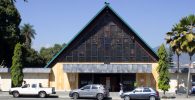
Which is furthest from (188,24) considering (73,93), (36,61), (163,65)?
(36,61)

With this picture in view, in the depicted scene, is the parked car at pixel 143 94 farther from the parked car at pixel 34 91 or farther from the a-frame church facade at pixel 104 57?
the a-frame church facade at pixel 104 57

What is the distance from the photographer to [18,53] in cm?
4372

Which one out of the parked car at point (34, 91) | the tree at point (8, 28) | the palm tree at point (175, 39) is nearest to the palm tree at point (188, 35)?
the palm tree at point (175, 39)

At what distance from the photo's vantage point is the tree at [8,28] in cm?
5522

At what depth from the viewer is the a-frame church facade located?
47312 mm

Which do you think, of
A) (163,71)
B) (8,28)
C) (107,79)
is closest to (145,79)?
(107,79)

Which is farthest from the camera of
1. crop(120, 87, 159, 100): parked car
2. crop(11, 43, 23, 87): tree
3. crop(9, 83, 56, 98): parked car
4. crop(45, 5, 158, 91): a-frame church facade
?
crop(45, 5, 158, 91): a-frame church facade

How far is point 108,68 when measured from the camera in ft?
154

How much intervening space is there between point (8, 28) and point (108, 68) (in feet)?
57.8

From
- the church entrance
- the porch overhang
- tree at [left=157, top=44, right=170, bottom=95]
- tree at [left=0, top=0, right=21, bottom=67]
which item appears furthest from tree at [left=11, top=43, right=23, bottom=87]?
tree at [left=157, top=44, right=170, bottom=95]

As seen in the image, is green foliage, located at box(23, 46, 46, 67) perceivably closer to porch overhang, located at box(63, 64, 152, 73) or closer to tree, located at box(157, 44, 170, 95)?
porch overhang, located at box(63, 64, 152, 73)

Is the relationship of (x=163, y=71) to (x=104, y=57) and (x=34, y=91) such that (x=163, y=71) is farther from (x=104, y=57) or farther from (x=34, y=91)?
A: (x=34, y=91)

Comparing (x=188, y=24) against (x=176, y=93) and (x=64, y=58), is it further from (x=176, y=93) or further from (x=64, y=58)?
(x=64, y=58)

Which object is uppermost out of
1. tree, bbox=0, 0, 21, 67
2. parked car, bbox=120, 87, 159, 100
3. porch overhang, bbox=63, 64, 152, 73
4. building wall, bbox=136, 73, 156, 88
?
tree, bbox=0, 0, 21, 67
